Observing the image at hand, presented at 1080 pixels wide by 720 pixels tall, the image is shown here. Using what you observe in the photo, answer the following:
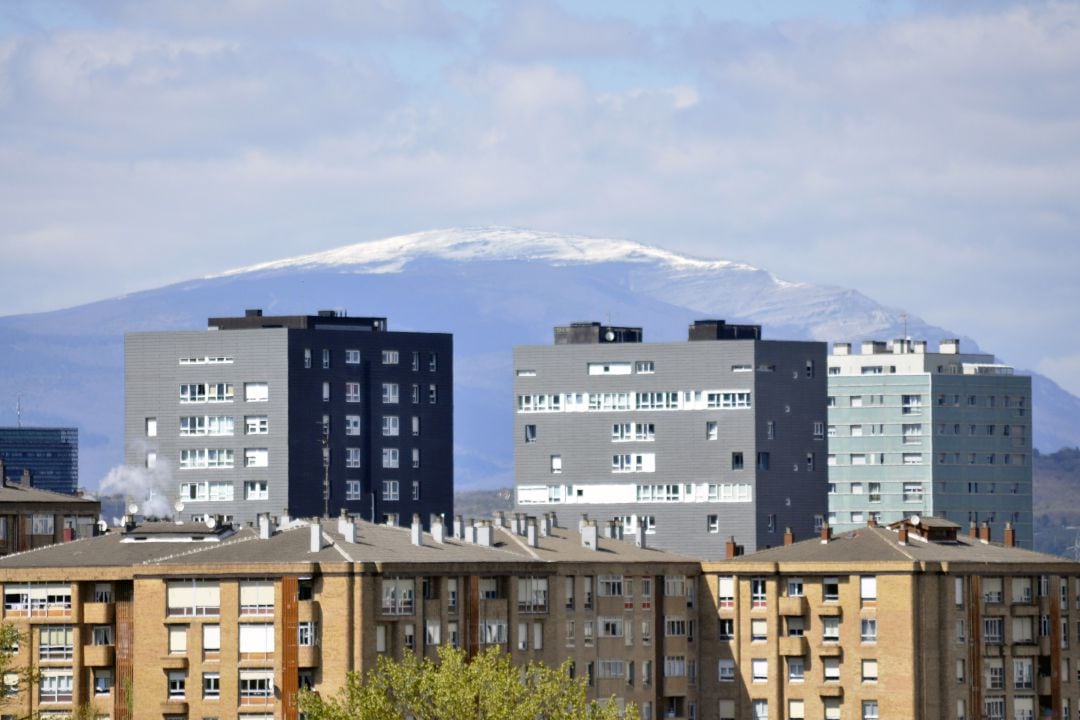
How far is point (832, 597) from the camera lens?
6422 inches

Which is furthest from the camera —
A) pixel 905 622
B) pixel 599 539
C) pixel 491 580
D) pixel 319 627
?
pixel 599 539

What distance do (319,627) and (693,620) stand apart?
32991 mm

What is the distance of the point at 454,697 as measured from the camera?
119750 millimetres

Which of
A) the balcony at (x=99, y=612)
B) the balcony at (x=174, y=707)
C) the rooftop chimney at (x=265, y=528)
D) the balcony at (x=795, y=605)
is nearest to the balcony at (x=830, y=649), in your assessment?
the balcony at (x=795, y=605)

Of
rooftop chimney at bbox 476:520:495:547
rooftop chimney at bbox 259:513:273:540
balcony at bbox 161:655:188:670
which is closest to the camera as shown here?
balcony at bbox 161:655:188:670

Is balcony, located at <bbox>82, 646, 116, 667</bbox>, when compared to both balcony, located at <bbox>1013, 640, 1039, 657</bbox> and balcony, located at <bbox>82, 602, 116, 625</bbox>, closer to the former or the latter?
balcony, located at <bbox>82, 602, 116, 625</bbox>

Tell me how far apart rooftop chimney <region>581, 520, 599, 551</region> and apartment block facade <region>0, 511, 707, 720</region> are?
968 centimetres

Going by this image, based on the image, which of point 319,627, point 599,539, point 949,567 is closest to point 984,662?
point 949,567

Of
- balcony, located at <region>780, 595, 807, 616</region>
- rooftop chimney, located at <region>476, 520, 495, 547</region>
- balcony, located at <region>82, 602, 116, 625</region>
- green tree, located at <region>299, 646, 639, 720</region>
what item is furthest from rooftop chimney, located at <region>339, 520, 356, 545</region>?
balcony, located at <region>780, 595, 807, 616</region>

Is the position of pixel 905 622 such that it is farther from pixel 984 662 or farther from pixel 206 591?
pixel 206 591

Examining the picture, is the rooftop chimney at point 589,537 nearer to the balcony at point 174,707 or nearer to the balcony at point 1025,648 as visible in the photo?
the balcony at point 1025,648

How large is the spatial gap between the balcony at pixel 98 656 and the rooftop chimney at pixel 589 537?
3254 cm

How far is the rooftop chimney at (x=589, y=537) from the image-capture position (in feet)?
545

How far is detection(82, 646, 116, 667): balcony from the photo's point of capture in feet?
466
